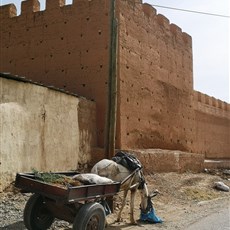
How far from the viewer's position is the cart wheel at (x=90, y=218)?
19.1 feet

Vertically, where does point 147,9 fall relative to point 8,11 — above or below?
above

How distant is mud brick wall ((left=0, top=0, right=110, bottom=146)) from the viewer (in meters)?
12.7

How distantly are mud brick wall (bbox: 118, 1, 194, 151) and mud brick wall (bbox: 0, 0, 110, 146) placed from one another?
27.8 inches

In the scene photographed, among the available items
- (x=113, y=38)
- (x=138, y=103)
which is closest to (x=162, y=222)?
(x=113, y=38)

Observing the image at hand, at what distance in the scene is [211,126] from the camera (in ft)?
73.6

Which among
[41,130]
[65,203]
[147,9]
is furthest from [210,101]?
[65,203]

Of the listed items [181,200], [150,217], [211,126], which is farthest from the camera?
[211,126]

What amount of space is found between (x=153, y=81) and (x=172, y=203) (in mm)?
5812

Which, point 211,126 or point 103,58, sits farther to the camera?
point 211,126

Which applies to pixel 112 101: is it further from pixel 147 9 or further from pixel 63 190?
pixel 147 9

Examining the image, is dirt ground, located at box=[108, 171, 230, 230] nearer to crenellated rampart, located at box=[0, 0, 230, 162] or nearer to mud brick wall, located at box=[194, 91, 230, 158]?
crenellated rampart, located at box=[0, 0, 230, 162]

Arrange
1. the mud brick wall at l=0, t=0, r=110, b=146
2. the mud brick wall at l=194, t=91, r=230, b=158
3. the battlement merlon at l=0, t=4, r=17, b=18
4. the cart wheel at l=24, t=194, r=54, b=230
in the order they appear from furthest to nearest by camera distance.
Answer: the mud brick wall at l=194, t=91, r=230, b=158
the battlement merlon at l=0, t=4, r=17, b=18
the mud brick wall at l=0, t=0, r=110, b=146
the cart wheel at l=24, t=194, r=54, b=230

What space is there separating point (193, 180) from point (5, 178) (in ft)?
25.5

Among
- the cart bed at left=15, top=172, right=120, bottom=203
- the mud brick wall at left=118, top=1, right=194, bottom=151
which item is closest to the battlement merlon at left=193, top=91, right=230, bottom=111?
the mud brick wall at left=118, top=1, right=194, bottom=151
